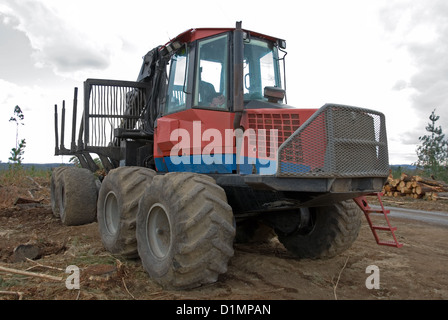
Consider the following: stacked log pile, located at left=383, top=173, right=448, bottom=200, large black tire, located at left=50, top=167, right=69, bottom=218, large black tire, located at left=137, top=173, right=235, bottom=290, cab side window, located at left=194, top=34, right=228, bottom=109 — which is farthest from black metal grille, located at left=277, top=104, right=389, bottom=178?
stacked log pile, located at left=383, top=173, right=448, bottom=200

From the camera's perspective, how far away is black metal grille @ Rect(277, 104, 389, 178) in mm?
3701

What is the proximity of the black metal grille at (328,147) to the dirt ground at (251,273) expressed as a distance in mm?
1321

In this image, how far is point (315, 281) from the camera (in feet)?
14.4

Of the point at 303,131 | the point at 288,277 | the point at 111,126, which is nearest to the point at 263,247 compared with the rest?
the point at 288,277

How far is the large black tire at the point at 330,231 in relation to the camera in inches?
201

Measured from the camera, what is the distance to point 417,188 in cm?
1462

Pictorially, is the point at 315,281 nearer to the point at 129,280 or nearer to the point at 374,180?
the point at 374,180

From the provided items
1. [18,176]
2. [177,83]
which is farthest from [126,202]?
[18,176]

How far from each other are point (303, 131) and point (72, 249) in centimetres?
389

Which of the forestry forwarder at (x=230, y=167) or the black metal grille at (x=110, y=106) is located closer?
the forestry forwarder at (x=230, y=167)

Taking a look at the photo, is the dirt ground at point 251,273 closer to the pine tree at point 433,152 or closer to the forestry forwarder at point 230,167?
the forestry forwarder at point 230,167

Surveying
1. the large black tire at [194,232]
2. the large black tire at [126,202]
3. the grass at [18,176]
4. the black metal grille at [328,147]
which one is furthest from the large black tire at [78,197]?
the grass at [18,176]

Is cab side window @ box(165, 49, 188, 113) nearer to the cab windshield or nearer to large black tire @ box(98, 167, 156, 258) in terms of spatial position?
the cab windshield

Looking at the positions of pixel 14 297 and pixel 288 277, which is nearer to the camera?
pixel 14 297
